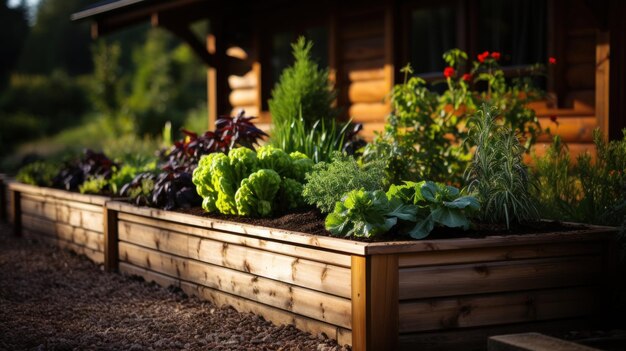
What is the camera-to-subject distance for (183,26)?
9719 mm

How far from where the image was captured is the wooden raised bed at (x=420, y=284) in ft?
11.4

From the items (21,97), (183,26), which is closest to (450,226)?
A: (183,26)

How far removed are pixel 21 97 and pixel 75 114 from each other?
7.41 feet

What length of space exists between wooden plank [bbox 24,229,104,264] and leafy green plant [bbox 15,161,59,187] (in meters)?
0.54

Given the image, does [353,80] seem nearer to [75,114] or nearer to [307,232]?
[307,232]

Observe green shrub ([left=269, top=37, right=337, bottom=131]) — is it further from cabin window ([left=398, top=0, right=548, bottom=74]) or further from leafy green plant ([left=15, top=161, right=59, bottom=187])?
leafy green plant ([left=15, top=161, right=59, bottom=187])

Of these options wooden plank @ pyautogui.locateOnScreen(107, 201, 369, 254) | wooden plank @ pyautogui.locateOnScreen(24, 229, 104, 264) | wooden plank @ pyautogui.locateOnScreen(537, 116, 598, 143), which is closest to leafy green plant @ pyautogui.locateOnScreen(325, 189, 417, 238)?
wooden plank @ pyautogui.locateOnScreen(107, 201, 369, 254)

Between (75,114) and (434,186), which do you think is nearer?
(434,186)

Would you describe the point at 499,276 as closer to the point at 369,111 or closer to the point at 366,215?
the point at 366,215

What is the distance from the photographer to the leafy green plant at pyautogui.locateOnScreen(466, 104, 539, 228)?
416 cm

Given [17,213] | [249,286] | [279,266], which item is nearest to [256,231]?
[279,266]

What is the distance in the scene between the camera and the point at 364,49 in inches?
345

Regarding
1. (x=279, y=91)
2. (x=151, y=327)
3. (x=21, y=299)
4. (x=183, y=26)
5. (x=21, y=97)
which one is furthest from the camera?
(x=21, y=97)

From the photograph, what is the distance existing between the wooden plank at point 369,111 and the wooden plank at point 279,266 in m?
3.96
